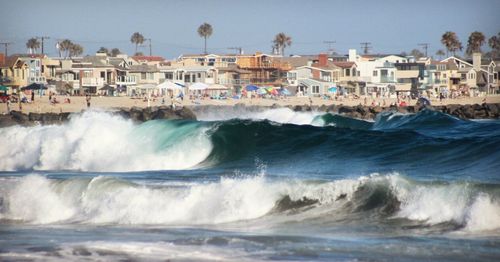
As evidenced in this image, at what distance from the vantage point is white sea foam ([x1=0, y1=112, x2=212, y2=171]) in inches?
983

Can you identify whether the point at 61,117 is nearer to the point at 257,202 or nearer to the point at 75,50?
the point at 257,202

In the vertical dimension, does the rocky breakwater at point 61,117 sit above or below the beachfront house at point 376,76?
below

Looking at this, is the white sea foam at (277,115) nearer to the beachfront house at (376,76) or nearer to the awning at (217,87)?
the awning at (217,87)

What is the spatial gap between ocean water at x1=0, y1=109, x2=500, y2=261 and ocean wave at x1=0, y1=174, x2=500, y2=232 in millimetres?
28

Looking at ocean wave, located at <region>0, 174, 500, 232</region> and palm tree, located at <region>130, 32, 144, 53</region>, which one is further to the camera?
palm tree, located at <region>130, 32, 144, 53</region>

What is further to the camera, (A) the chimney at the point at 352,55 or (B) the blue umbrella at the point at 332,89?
(A) the chimney at the point at 352,55

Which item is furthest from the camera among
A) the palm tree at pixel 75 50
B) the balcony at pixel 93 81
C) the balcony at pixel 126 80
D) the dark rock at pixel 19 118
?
the palm tree at pixel 75 50

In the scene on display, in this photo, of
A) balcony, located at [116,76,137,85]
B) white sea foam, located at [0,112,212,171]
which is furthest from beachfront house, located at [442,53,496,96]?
white sea foam, located at [0,112,212,171]

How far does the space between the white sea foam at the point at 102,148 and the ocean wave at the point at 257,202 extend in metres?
7.12

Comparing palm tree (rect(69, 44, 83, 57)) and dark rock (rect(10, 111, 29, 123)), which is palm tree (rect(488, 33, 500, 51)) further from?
dark rock (rect(10, 111, 29, 123))

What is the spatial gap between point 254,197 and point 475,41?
365 feet

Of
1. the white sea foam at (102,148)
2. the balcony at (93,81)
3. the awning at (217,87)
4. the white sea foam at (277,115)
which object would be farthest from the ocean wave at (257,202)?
the balcony at (93,81)

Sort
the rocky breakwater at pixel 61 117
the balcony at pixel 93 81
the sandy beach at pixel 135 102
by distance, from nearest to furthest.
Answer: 1. the rocky breakwater at pixel 61 117
2. the sandy beach at pixel 135 102
3. the balcony at pixel 93 81

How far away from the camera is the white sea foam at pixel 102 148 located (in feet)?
81.9
